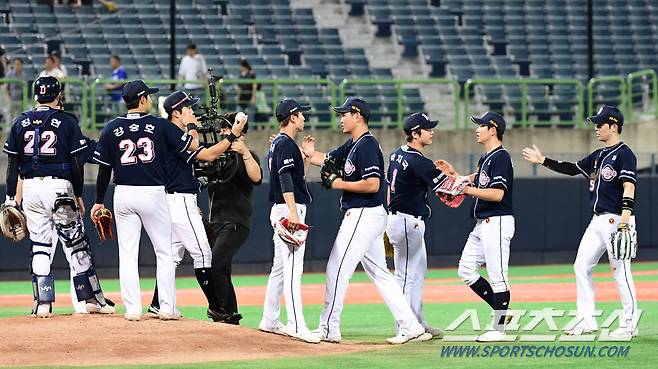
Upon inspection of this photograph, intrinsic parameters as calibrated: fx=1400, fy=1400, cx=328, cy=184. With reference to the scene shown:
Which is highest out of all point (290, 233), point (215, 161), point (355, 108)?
point (355, 108)

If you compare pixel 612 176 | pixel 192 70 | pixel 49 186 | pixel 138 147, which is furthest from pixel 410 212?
pixel 192 70

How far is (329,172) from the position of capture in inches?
472

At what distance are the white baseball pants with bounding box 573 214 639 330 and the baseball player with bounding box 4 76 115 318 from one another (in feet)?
14.6

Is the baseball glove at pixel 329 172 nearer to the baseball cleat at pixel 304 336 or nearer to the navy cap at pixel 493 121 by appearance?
the baseball cleat at pixel 304 336

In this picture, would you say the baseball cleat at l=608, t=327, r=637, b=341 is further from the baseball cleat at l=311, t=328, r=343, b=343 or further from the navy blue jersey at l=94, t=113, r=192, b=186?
the navy blue jersey at l=94, t=113, r=192, b=186

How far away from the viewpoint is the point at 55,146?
1239cm

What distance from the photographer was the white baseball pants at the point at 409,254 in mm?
12594

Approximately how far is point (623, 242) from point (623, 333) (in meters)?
0.81

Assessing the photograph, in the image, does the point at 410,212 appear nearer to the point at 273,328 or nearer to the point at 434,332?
the point at 434,332

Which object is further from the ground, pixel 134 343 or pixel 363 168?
pixel 363 168

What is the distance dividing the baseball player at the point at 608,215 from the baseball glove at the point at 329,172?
196 cm

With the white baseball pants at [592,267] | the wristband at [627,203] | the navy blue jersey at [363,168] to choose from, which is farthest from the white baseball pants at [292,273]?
the wristband at [627,203]

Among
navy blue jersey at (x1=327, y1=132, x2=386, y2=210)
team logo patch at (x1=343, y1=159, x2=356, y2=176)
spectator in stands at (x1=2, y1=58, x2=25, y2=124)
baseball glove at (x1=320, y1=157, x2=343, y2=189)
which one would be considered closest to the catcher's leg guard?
baseball glove at (x1=320, y1=157, x2=343, y2=189)

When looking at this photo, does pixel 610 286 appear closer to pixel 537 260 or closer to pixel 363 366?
pixel 537 260
